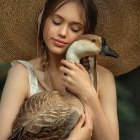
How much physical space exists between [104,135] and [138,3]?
67 centimetres

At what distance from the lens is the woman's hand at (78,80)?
2.32m

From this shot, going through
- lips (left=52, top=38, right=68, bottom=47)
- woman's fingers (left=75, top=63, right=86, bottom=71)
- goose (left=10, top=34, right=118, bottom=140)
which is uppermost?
lips (left=52, top=38, right=68, bottom=47)

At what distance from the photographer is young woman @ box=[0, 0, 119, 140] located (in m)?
2.32

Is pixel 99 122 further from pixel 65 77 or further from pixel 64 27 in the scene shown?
pixel 64 27

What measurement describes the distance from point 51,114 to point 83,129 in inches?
6.4

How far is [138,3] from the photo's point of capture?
2.59 meters

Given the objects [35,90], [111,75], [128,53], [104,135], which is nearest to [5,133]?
[35,90]

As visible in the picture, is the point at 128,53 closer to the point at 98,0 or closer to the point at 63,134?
the point at 98,0

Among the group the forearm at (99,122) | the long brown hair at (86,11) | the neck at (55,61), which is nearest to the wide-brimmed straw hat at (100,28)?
the long brown hair at (86,11)

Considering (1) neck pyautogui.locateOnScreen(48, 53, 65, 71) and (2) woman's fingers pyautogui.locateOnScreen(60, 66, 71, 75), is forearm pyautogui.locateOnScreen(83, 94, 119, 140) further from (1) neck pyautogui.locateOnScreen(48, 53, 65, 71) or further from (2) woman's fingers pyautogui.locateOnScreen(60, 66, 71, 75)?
(1) neck pyautogui.locateOnScreen(48, 53, 65, 71)

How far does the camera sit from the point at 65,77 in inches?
93.5

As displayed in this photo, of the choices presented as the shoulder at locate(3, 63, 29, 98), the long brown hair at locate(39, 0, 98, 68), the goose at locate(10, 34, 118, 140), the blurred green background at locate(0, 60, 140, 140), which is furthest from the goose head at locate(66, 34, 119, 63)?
the blurred green background at locate(0, 60, 140, 140)

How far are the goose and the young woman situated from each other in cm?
6

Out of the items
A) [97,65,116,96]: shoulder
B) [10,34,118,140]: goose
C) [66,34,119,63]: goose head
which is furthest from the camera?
[97,65,116,96]: shoulder
